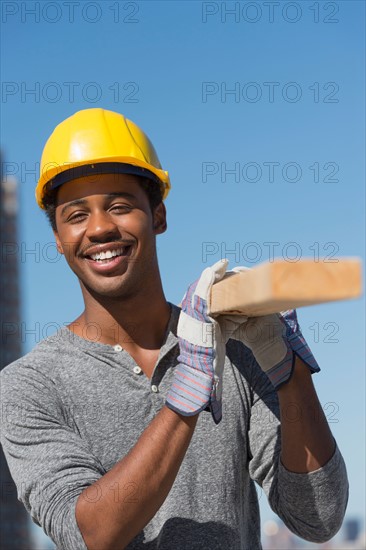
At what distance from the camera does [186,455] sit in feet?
14.2

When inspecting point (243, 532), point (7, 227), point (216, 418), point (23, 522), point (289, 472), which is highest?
point (7, 227)

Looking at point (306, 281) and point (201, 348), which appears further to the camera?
point (201, 348)

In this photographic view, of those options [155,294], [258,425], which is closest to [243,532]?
[258,425]

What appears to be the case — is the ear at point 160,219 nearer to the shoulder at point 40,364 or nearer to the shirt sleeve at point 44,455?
the shoulder at point 40,364

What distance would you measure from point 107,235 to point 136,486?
132cm

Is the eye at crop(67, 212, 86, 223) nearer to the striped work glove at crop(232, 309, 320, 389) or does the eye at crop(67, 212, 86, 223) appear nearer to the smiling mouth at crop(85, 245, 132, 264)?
the smiling mouth at crop(85, 245, 132, 264)

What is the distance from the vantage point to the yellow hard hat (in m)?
4.69

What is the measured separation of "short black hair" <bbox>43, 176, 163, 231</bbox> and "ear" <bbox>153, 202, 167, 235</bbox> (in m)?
0.03

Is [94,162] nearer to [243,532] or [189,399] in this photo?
[189,399]

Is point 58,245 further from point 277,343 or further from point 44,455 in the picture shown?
point 277,343

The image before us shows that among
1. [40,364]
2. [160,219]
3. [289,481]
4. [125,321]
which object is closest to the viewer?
[289,481]

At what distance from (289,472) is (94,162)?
182 cm

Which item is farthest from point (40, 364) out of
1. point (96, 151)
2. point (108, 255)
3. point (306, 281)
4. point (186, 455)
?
point (306, 281)

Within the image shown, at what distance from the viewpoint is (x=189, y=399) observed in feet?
11.8
